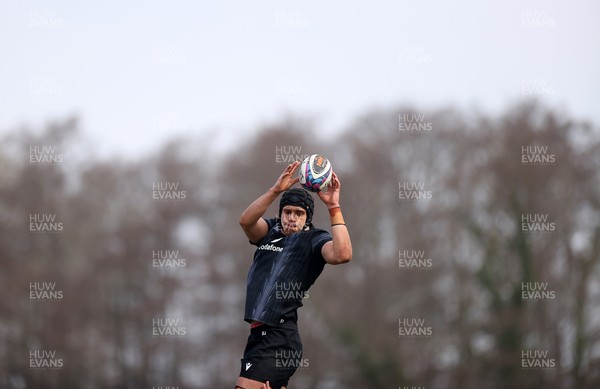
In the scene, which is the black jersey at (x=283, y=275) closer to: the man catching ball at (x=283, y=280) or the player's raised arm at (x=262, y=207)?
the man catching ball at (x=283, y=280)

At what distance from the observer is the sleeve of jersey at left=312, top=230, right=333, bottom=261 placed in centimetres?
822

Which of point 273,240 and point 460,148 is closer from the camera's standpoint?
point 273,240

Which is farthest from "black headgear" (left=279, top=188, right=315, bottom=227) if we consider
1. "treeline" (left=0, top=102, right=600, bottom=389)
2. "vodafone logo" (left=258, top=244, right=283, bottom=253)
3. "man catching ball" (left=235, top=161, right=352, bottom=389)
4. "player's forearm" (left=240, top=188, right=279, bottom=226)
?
"treeline" (left=0, top=102, right=600, bottom=389)

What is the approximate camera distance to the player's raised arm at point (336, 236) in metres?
7.82

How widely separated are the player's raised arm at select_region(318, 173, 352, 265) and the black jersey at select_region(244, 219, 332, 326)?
213 mm

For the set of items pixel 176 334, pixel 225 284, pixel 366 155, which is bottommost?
pixel 176 334

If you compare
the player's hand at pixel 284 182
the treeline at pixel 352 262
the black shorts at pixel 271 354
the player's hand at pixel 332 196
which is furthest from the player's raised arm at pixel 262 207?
the treeline at pixel 352 262

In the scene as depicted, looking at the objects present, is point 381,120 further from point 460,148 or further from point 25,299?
point 25,299

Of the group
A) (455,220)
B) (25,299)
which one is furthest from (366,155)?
(25,299)

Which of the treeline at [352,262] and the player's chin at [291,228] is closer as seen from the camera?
the player's chin at [291,228]

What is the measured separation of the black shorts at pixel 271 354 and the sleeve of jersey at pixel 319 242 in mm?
729

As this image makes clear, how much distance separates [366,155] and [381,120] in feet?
7.69

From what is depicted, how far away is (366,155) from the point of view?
37.4m

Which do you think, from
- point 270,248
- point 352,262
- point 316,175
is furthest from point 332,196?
point 352,262
